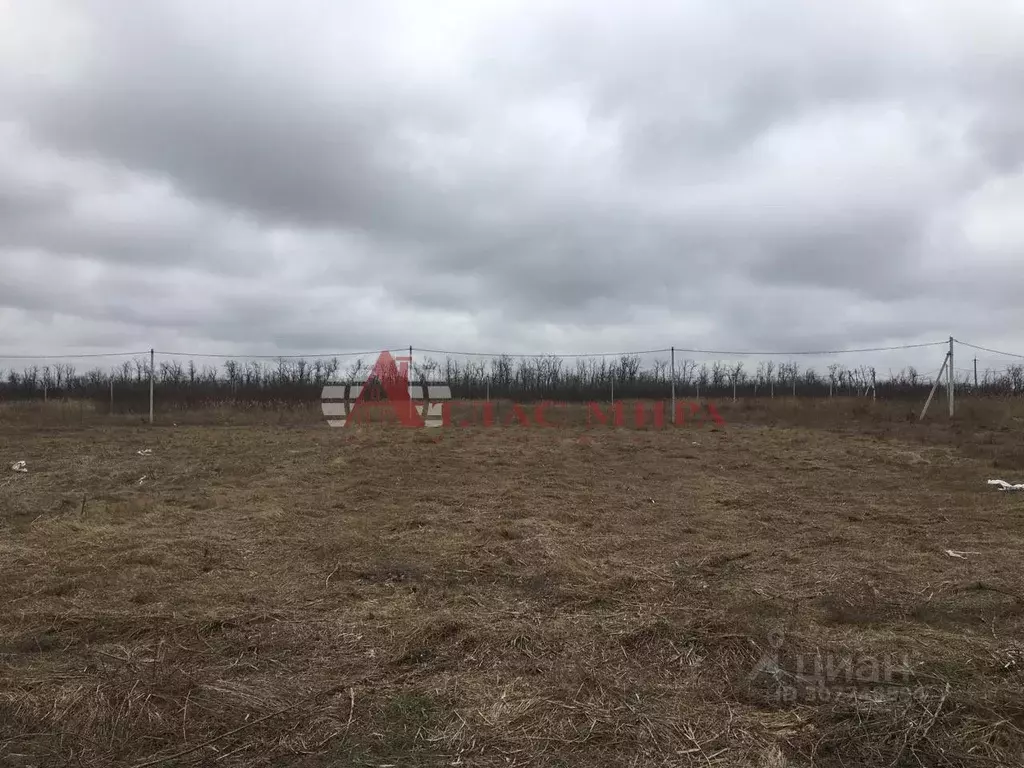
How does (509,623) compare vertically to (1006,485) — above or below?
below

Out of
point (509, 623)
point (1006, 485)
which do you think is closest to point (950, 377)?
point (1006, 485)

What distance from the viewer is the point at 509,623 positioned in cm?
347

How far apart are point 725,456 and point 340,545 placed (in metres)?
7.54

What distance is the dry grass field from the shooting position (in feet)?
7.67

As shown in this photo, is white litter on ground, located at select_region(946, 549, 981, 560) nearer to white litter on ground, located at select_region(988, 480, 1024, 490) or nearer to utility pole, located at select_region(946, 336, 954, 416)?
white litter on ground, located at select_region(988, 480, 1024, 490)

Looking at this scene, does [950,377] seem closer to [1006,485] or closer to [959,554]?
[1006,485]

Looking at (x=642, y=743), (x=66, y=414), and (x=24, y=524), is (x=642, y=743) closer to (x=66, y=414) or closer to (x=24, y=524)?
(x=24, y=524)

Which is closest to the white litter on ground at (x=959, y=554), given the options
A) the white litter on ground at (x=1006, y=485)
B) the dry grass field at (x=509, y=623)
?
the dry grass field at (x=509, y=623)

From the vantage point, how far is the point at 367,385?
66.9 feet

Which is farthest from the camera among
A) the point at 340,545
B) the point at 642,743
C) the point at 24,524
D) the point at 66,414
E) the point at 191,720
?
the point at 66,414

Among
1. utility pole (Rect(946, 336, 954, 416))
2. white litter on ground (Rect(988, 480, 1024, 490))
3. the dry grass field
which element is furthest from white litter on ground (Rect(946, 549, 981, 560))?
utility pole (Rect(946, 336, 954, 416))

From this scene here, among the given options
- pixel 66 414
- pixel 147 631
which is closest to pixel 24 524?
pixel 147 631

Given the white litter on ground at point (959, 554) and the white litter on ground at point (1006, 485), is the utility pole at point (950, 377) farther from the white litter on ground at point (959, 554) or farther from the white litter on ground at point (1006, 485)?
the white litter on ground at point (959, 554)

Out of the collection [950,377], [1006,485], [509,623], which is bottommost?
[509,623]
